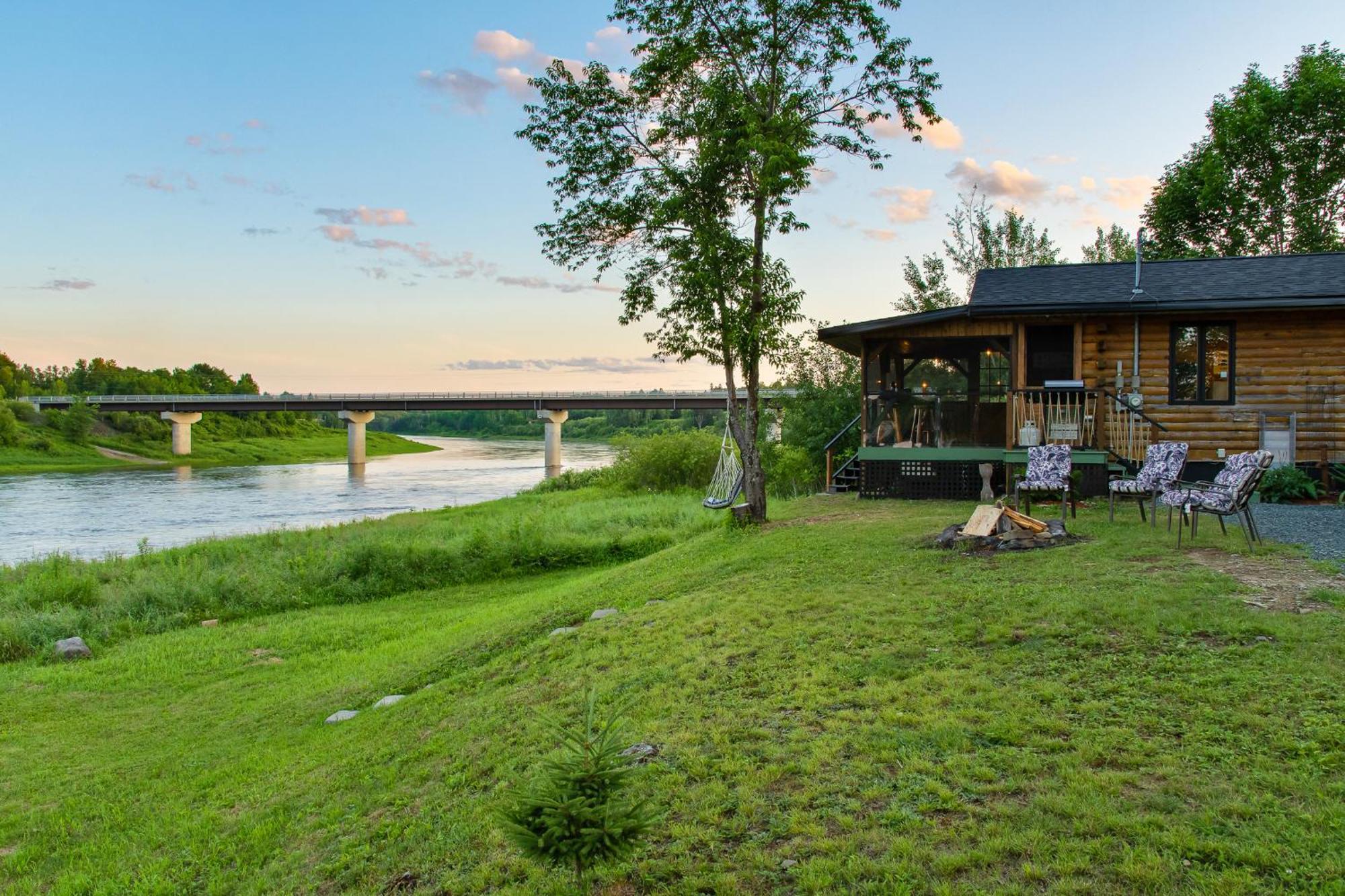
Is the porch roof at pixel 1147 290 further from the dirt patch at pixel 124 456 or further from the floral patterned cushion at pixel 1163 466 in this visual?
the dirt patch at pixel 124 456

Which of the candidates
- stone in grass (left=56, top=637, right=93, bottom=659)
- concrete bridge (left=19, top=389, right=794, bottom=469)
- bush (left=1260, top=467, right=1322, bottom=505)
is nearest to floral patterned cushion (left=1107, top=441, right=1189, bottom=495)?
bush (left=1260, top=467, right=1322, bottom=505)

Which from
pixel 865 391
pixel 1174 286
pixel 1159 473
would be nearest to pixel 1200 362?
pixel 1174 286

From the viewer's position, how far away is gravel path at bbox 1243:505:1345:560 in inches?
292

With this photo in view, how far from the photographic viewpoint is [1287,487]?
12109 millimetres

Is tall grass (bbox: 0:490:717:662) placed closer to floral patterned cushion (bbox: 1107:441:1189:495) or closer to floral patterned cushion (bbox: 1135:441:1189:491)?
floral patterned cushion (bbox: 1107:441:1189:495)

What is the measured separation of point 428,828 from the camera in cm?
370

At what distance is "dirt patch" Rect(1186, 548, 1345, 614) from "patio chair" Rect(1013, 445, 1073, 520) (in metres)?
2.32

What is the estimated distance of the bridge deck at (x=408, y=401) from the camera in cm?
5306

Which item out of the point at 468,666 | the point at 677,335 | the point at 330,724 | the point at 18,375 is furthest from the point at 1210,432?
the point at 18,375

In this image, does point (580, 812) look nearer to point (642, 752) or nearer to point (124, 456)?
point (642, 752)

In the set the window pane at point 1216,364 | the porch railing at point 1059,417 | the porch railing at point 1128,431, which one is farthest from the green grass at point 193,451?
the window pane at point 1216,364

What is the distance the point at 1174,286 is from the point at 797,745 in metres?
14.2

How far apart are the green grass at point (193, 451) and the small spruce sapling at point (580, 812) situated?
58343mm

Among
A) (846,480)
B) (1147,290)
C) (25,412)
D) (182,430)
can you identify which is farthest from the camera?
(182,430)
